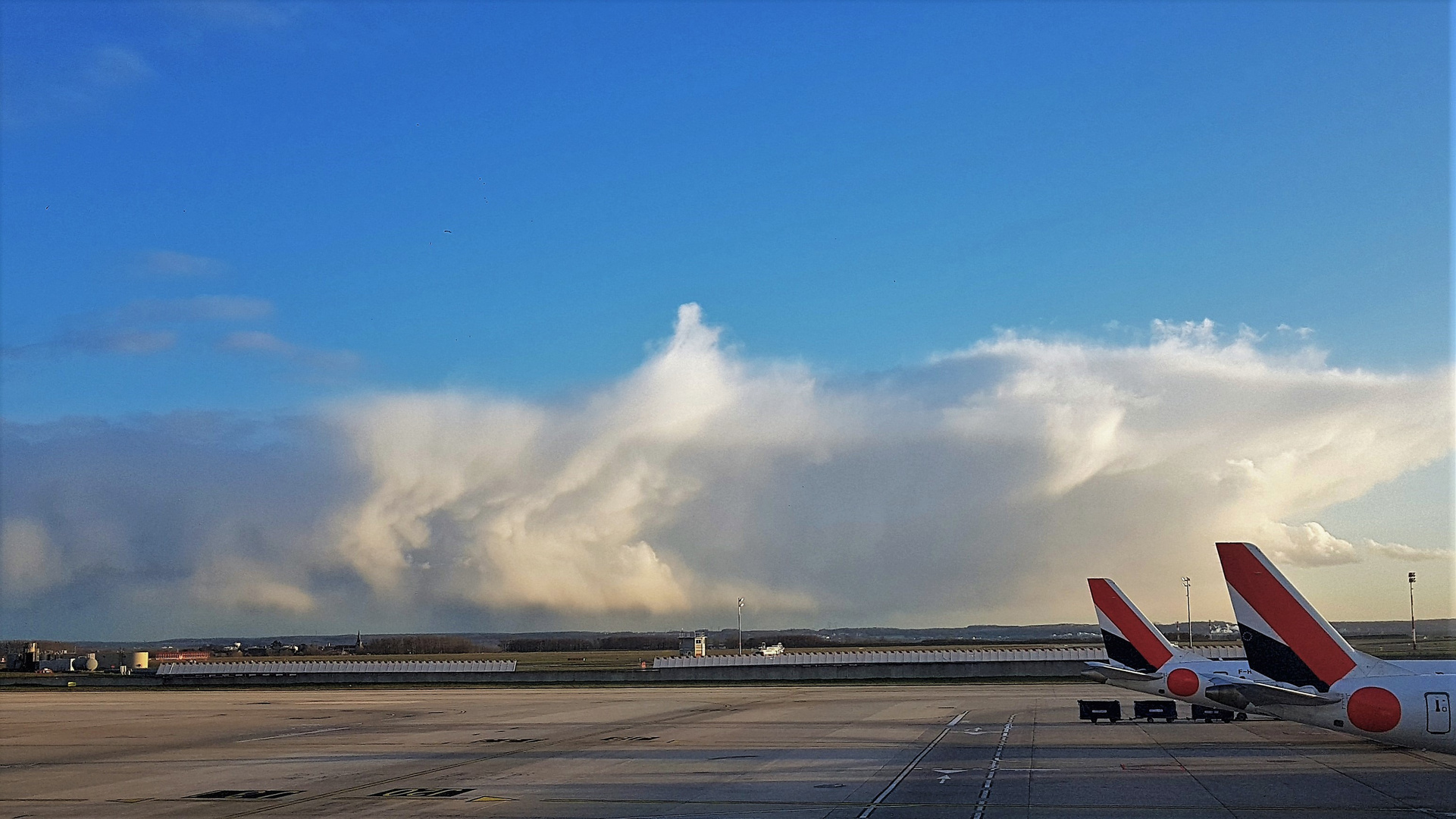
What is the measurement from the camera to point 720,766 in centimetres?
3662

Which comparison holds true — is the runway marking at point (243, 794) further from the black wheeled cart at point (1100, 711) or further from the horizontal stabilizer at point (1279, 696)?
the black wheeled cart at point (1100, 711)

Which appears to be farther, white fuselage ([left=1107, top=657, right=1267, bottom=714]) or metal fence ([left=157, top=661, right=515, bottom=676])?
metal fence ([left=157, top=661, right=515, bottom=676])

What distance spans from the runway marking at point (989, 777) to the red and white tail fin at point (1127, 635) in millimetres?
6227

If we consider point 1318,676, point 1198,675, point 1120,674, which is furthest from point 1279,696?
point 1120,674

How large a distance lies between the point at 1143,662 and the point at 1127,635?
1339 millimetres

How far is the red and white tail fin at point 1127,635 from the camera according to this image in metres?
48.5

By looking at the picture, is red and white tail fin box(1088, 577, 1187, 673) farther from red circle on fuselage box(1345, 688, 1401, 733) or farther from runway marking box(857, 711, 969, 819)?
red circle on fuselage box(1345, 688, 1401, 733)

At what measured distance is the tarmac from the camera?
27969 millimetres

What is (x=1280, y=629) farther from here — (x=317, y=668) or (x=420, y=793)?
(x=317, y=668)

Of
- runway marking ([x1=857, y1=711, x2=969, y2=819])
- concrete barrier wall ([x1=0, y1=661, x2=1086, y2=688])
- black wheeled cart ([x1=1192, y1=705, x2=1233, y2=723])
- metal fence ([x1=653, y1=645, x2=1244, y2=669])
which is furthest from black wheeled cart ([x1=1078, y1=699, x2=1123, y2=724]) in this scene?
metal fence ([x1=653, y1=645, x2=1244, y2=669])

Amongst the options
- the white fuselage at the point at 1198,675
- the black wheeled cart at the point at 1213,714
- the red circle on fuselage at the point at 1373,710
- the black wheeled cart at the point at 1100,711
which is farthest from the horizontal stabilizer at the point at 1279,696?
the black wheeled cart at the point at 1100,711

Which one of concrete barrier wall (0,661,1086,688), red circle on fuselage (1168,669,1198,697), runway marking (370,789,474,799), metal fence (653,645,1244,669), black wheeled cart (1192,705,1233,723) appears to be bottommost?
concrete barrier wall (0,661,1086,688)

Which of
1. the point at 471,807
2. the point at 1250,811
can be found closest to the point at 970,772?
the point at 1250,811

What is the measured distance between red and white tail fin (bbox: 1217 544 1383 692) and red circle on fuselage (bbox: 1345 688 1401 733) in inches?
40.7
